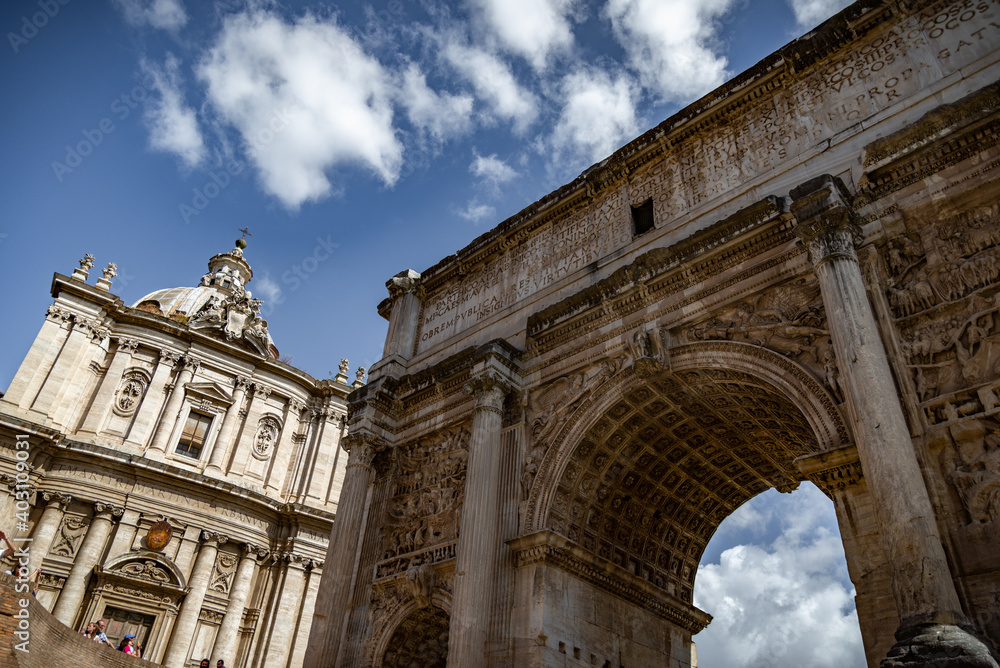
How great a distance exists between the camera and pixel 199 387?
2920 cm

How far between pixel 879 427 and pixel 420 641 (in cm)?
935

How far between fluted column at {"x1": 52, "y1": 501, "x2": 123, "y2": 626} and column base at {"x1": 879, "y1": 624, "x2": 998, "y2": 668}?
24.1 metres

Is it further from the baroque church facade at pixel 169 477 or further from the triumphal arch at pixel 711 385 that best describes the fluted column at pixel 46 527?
the triumphal arch at pixel 711 385

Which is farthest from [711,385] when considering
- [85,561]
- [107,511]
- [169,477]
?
[107,511]

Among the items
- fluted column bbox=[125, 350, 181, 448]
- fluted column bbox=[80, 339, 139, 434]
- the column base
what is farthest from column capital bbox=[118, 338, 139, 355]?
the column base

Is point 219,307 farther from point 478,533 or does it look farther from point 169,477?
point 478,533

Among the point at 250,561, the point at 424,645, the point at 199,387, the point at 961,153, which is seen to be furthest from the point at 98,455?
the point at 961,153

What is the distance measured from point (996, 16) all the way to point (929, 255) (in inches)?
167

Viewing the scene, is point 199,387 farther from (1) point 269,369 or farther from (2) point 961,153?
(2) point 961,153

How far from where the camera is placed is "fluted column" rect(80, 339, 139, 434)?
26562 mm

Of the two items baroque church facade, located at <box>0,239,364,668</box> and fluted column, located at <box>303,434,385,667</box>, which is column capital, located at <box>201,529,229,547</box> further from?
fluted column, located at <box>303,434,385,667</box>

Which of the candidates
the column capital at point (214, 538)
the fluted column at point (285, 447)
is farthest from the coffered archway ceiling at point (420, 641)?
the fluted column at point (285, 447)

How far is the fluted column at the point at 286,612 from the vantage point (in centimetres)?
2588

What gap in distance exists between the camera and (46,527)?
23672 millimetres
